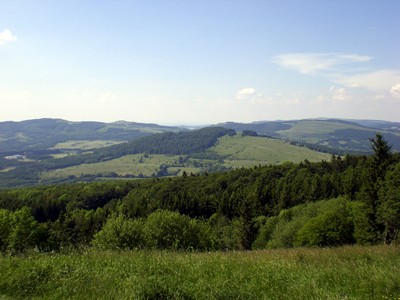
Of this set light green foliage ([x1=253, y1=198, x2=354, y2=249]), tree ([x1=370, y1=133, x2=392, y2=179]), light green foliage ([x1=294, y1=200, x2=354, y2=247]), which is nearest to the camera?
tree ([x1=370, y1=133, x2=392, y2=179])

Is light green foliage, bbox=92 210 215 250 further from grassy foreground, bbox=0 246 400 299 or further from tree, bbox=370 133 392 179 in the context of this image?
tree, bbox=370 133 392 179

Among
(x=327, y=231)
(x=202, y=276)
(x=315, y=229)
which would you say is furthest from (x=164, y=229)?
(x=202, y=276)

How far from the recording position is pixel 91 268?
958 centimetres

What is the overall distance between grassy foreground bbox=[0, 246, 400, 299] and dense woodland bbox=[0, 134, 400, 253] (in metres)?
2.88

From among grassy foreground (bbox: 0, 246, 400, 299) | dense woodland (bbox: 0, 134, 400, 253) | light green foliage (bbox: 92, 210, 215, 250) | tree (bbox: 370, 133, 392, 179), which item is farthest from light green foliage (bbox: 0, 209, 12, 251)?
tree (bbox: 370, 133, 392, 179)

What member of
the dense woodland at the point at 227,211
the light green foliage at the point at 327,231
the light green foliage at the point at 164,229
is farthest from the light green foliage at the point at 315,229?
the light green foliage at the point at 164,229

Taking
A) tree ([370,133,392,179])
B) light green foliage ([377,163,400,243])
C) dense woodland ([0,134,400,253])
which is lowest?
dense woodland ([0,134,400,253])

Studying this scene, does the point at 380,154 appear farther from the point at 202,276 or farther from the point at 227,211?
the point at 227,211

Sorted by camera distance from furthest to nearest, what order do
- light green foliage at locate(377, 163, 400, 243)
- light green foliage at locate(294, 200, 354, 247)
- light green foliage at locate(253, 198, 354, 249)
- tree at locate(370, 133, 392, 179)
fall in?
light green foliage at locate(253, 198, 354, 249) → light green foliage at locate(294, 200, 354, 247) → tree at locate(370, 133, 392, 179) → light green foliage at locate(377, 163, 400, 243)

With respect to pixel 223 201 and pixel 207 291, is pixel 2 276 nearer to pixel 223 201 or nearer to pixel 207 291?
pixel 207 291

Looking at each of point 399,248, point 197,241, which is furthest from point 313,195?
point 399,248

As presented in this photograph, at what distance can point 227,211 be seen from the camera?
111 metres

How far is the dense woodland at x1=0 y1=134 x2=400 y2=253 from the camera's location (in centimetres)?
4453

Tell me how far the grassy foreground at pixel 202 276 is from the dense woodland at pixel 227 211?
2.88m
